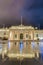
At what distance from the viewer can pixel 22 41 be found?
11.2 feet

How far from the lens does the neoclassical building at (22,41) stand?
334 centimetres

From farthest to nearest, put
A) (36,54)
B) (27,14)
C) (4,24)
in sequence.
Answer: (27,14), (4,24), (36,54)

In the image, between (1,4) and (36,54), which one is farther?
(1,4)

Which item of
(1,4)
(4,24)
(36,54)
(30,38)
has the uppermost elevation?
(1,4)

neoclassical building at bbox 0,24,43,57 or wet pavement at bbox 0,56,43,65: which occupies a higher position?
neoclassical building at bbox 0,24,43,57

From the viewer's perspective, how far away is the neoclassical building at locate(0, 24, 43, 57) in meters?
3.34

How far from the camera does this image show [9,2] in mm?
4293

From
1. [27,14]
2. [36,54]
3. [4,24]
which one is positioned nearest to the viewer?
[36,54]

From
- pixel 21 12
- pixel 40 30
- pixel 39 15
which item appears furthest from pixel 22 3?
pixel 40 30

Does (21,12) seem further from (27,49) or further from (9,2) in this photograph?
(27,49)

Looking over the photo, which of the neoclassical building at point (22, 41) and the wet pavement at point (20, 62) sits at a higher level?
the neoclassical building at point (22, 41)

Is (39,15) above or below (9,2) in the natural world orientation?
below

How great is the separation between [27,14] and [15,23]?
0.50 m

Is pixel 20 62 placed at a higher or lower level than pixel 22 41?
lower
